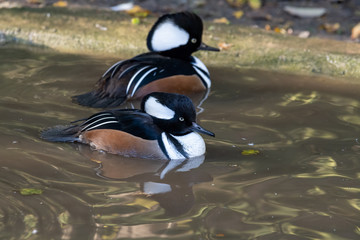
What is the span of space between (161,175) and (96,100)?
1.99 metres

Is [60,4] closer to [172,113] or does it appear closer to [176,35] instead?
[176,35]

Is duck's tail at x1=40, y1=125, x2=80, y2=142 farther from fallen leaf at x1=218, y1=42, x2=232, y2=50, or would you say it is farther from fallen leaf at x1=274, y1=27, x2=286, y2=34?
fallen leaf at x1=274, y1=27, x2=286, y2=34

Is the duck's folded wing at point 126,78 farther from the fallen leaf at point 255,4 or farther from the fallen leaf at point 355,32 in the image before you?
the fallen leaf at point 255,4

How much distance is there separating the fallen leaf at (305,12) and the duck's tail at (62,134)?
503 centimetres

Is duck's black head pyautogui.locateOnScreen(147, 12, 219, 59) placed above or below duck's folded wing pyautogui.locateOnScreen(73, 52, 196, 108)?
above

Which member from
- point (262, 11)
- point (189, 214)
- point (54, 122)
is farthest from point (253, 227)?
point (262, 11)

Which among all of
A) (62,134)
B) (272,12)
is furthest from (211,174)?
(272,12)

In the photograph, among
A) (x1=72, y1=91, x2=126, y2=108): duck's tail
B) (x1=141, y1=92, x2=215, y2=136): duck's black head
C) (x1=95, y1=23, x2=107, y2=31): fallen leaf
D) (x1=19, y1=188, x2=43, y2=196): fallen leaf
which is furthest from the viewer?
(x1=95, y1=23, x2=107, y2=31): fallen leaf

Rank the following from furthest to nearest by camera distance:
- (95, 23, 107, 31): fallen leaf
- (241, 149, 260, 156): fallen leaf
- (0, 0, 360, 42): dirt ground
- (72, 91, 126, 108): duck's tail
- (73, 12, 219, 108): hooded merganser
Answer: (0, 0, 360, 42): dirt ground
(95, 23, 107, 31): fallen leaf
(73, 12, 219, 108): hooded merganser
(72, 91, 126, 108): duck's tail
(241, 149, 260, 156): fallen leaf

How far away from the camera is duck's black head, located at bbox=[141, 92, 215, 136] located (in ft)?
18.9

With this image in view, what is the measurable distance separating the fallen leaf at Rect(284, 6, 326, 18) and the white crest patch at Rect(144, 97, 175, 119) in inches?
194

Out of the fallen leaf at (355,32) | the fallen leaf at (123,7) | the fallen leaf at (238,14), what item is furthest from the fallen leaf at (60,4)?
the fallen leaf at (355,32)

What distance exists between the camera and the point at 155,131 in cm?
578

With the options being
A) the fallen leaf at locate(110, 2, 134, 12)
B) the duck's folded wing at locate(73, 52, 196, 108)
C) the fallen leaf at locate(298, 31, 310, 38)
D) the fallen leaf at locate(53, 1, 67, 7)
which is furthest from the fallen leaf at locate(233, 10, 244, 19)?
the duck's folded wing at locate(73, 52, 196, 108)
